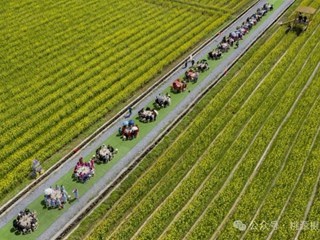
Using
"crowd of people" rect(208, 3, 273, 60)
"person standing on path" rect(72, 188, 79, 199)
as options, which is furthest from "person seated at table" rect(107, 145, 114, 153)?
"crowd of people" rect(208, 3, 273, 60)

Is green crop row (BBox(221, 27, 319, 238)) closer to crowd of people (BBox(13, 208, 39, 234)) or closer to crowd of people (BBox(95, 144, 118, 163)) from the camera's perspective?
crowd of people (BBox(95, 144, 118, 163))

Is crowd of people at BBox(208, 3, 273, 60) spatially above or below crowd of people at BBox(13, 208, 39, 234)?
above

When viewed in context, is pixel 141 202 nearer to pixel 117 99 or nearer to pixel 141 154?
pixel 141 154

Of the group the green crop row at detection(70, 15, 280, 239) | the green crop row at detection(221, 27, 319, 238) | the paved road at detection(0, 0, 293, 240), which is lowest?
the green crop row at detection(221, 27, 319, 238)

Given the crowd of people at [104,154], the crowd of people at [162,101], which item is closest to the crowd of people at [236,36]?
the crowd of people at [162,101]

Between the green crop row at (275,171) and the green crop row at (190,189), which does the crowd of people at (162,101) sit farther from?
A: the green crop row at (275,171)

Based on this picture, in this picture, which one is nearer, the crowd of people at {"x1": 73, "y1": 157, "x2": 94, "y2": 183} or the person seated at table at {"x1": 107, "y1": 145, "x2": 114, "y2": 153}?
the crowd of people at {"x1": 73, "y1": 157, "x2": 94, "y2": 183}
